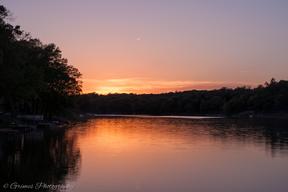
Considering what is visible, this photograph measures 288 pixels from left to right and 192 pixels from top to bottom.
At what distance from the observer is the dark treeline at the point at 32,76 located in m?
50.2

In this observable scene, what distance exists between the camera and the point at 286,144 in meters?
55.3

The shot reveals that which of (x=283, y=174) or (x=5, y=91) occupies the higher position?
(x=5, y=91)

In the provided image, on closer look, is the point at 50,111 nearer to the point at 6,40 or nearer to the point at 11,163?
the point at 6,40

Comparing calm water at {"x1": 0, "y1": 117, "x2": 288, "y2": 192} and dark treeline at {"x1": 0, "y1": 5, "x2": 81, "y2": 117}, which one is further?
dark treeline at {"x1": 0, "y1": 5, "x2": 81, "y2": 117}

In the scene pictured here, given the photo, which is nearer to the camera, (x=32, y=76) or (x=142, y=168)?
(x=142, y=168)

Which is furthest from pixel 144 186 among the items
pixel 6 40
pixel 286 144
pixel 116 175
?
pixel 286 144

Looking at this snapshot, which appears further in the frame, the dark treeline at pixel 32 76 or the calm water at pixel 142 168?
the dark treeline at pixel 32 76

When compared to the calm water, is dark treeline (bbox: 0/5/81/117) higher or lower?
higher

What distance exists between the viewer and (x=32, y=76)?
198 ft

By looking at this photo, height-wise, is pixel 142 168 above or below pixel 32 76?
below

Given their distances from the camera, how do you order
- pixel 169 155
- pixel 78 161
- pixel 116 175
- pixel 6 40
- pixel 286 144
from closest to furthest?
pixel 116 175
pixel 78 161
pixel 169 155
pixel 6 40
pixel 286 144

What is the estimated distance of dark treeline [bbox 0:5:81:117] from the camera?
50.2m

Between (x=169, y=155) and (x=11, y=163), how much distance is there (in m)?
13.2

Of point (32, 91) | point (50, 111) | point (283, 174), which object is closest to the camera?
point (283, 174)
